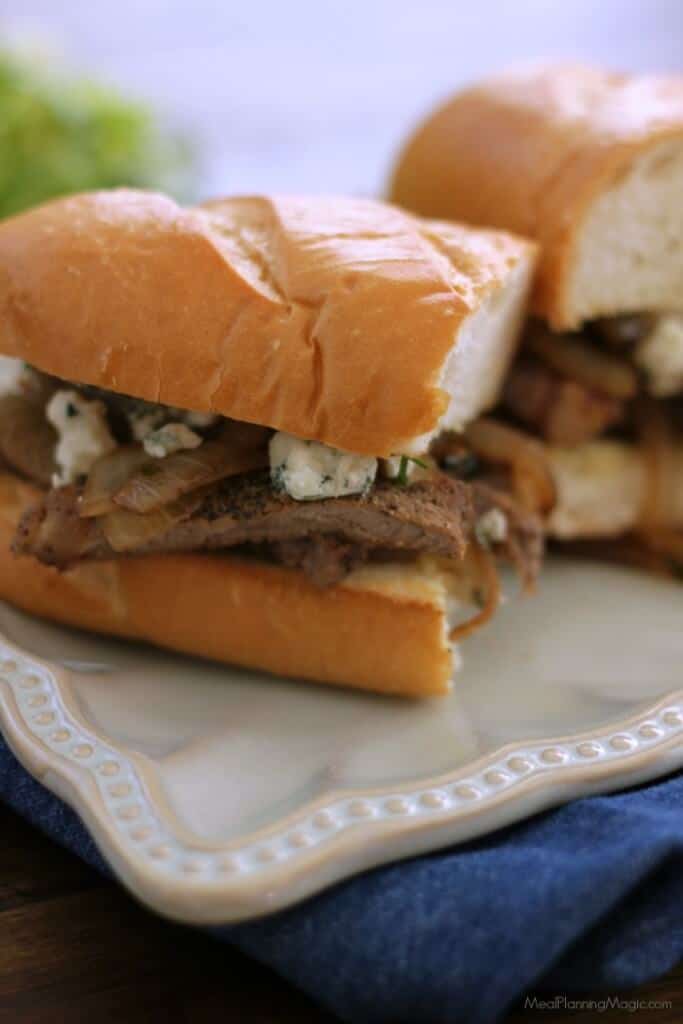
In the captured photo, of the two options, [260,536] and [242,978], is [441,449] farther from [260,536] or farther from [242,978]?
[242,978]

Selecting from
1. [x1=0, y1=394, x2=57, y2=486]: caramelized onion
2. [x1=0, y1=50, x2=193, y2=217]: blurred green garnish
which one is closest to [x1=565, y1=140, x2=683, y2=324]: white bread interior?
[x1=0, y1=394, x2=57, y2=486]: caramelized onion

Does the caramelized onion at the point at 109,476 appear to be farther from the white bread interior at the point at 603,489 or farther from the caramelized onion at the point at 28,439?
the white bread interior at the point at 603,489

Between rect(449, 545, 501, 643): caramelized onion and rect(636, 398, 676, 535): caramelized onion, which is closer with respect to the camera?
rect(449, 545, 501, 643): caramelized onion

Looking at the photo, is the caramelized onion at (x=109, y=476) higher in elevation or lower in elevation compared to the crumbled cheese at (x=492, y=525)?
higher

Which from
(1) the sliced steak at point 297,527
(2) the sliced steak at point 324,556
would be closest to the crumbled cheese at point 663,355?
(1) the sliced steak at point 297,527

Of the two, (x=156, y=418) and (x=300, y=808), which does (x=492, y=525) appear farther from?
(x=300, y=808)

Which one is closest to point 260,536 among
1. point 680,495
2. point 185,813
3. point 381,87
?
point 185,813

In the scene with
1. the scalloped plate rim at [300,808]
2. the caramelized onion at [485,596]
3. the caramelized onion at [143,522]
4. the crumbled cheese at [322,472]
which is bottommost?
the caramelized onion at [485,596]

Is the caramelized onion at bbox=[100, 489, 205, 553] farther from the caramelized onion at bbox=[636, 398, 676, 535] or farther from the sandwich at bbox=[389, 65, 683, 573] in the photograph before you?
the caramelized onion at bbox=[636, 398, 676, 535]
